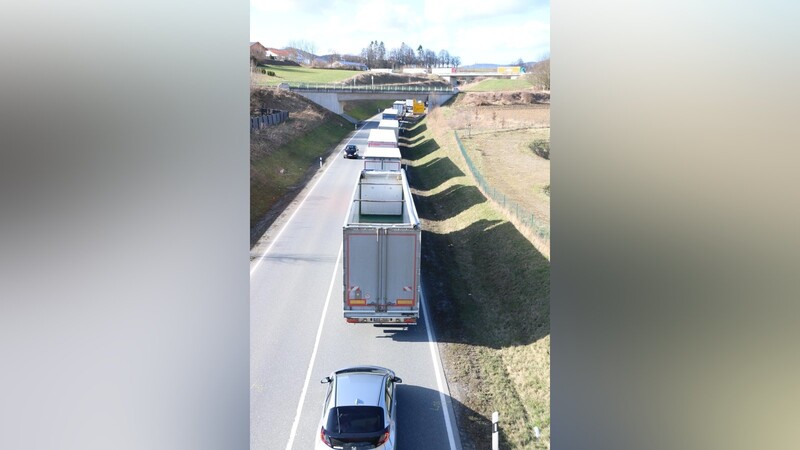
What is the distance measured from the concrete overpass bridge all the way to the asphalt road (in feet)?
139

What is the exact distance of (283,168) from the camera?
1288 inches

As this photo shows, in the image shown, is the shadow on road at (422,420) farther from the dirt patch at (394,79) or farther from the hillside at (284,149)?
the dirt patch at (394,79)

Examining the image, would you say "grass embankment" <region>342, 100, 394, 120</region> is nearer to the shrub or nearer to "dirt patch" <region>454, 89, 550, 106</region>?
"dirt patch" <region>454, 89, 550, 106</region>

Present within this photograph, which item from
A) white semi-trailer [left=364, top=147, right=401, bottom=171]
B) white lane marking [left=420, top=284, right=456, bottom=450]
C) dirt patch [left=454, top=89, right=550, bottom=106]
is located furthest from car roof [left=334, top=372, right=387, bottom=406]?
dirt patch [left=454, top=89, right=550, bottom=106]

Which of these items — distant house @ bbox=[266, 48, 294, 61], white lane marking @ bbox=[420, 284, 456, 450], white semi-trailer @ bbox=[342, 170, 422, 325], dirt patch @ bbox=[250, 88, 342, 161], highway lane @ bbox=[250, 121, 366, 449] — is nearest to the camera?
white lane marking @ bbox=[420, 284, 456, 450]

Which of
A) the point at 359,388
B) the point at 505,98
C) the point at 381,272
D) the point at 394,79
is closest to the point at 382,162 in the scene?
the point at 381,272

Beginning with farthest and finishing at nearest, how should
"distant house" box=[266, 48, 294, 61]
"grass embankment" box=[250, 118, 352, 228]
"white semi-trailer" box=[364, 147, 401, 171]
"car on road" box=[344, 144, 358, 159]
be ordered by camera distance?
"distant house" box=[266, 48, 294, 61]
"car on road" box=[344, 144, 358, 159]
"white semi-trailer" box=[364, 147, 401, 171]
"grass embankment" box=[250, 118, 352, 228]

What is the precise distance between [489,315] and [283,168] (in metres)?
20.9

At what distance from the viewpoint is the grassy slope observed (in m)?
68.4
